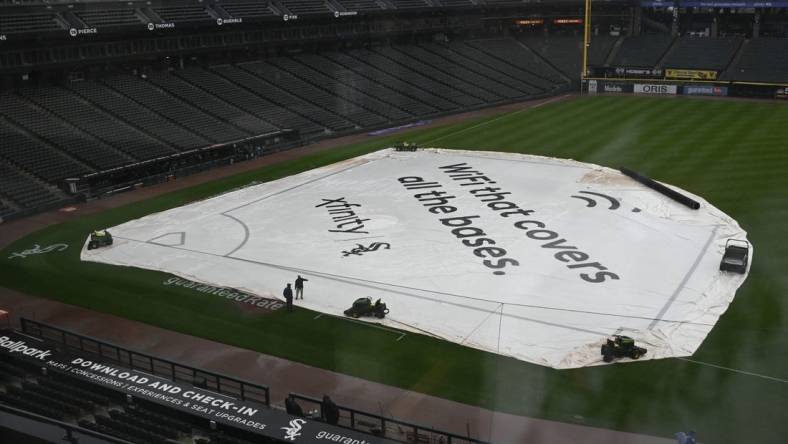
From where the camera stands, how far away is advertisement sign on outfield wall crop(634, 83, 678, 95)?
75400 millimetres

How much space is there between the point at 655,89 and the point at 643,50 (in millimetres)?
11044

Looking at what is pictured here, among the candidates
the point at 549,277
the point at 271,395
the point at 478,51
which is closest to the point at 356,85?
the point at 478,51

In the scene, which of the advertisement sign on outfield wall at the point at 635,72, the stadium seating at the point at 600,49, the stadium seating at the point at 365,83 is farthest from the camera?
the stadium seating at the point at 600,49

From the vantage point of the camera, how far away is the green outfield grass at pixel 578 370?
61.2ft

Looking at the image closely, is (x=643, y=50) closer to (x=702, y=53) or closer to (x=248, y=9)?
(x=702, y=53)

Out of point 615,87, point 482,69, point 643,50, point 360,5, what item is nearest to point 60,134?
point 360,5

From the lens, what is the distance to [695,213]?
35156 millimetres

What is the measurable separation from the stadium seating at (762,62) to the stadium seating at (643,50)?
8.28 m

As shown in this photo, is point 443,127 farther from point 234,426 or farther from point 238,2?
point 234,426

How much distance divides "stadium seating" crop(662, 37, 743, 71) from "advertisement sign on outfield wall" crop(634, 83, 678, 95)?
→ 6242 millimetres

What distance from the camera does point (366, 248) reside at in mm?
31688

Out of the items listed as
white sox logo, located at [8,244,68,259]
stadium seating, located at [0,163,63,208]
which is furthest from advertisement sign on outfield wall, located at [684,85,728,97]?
white sox logo, located at [8,244,68,259]

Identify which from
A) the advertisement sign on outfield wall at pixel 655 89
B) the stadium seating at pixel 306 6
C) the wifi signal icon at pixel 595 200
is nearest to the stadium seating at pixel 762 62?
the advertisement sign on outfield wall at pixel 655 89

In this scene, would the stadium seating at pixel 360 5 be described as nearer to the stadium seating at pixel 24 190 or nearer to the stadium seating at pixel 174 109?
the stadium seating at pixel 174 109
